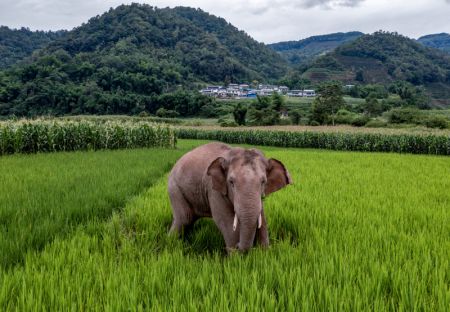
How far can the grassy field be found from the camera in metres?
2.33

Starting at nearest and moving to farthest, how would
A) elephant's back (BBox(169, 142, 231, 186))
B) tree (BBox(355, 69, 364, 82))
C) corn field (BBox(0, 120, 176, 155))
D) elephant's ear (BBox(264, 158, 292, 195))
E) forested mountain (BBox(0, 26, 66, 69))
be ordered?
elephant's ear (BBox(264, 158, 292, 195)) → elephant's back (BBox(169, 142, 231, 186)) → corn field (BBox(0, 120, 176, 155)) → tree (BBox(355, 69, 364, 82)) → forested mountain (BBox(0, 26, 66, 69))

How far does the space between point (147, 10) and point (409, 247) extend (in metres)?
153

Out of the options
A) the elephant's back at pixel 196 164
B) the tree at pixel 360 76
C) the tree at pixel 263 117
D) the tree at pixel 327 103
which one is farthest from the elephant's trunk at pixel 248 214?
the tree at pixel 360 76

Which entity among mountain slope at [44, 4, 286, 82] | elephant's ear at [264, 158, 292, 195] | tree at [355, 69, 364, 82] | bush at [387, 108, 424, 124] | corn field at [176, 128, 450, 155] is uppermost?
mountain slope at [44, 4, 286, 82]

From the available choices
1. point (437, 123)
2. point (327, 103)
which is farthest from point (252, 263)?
point (327, 103)

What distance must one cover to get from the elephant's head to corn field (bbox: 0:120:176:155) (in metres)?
14.1

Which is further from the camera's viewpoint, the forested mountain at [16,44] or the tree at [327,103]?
the forested mountain at [16,44]

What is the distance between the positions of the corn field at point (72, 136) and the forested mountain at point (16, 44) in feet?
410

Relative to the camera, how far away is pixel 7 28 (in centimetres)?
15438

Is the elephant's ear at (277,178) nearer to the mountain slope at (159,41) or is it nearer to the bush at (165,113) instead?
the bush at (165,113)

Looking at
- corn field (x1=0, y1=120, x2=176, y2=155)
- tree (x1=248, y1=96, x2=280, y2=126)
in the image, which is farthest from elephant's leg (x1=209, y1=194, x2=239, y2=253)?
tree (x1=248, y1=96, x2=280, y2=126)

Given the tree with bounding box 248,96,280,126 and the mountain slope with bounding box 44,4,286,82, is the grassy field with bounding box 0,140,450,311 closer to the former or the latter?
the tree with bounding box 248,96,280,126

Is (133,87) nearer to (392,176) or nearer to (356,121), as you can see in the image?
(356,121)

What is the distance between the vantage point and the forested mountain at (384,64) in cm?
12019
